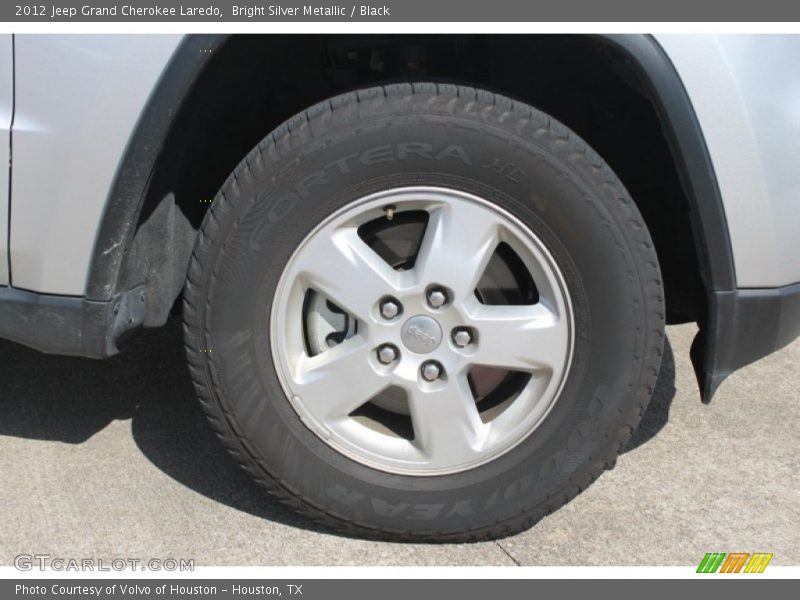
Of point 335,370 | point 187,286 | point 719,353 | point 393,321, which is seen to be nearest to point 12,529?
point 187,286

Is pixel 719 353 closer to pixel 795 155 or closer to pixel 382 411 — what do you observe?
pixel 795 155

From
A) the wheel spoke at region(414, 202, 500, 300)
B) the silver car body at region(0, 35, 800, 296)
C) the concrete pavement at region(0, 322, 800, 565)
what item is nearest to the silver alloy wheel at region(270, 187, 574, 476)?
the wheel spoke at region(414, 202, 500, 300)

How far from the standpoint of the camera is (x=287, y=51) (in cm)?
245

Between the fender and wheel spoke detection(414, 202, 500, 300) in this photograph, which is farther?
wheel spoke detection(414, 202, 500, 300)

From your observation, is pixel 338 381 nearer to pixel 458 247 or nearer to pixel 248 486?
pixel 458 247

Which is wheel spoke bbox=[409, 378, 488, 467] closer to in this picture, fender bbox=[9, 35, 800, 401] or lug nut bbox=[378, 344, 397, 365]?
lug nut bbox=[378, 344, 397, 365]

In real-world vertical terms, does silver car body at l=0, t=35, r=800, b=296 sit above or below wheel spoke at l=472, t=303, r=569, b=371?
above

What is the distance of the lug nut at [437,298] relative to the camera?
2258 millimetres

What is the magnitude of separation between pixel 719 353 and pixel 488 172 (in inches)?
28.5

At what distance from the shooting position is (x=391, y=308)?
227 cm

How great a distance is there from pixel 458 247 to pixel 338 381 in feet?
1.45

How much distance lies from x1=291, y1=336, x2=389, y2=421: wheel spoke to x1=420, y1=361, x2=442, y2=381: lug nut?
0.31ft
